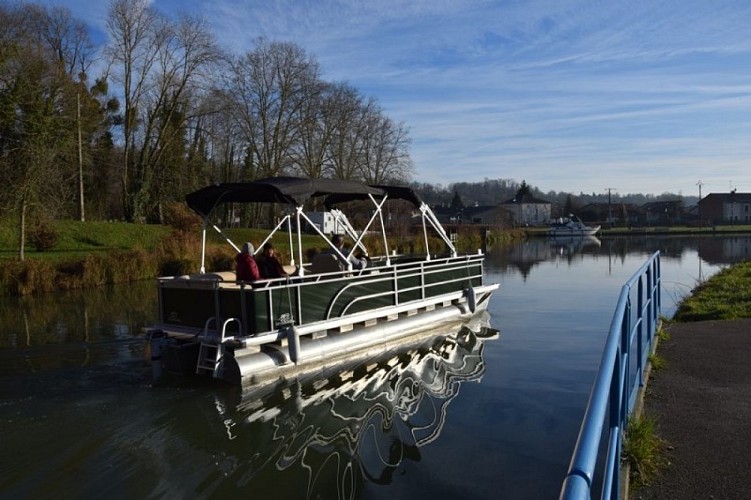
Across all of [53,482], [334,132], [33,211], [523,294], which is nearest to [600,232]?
[334,132]

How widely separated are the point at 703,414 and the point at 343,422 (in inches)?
173

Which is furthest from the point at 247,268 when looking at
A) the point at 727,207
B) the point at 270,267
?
the point at 727,207

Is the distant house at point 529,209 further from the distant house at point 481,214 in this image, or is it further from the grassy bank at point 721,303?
the grassy bank at point 721,303

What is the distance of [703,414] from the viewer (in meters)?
6.06

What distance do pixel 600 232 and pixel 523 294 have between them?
2899 inches

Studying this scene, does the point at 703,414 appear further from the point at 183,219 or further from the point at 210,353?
the point at 183,219

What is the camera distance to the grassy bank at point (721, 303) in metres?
12.6

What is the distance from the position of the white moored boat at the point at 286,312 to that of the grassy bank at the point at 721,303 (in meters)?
5.45

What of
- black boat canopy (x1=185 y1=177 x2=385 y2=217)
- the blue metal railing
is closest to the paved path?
the blue metal railing

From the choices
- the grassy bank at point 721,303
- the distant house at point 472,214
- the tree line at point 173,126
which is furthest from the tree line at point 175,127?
the distant house at point 472,214

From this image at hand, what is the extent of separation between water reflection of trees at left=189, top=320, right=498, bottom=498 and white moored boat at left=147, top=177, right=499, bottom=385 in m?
0.46

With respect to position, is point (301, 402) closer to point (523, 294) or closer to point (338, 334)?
point (338, 334)

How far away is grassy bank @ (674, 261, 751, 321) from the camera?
12.6 metres

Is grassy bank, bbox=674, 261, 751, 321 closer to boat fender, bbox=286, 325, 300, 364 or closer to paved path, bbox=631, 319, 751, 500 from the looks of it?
paved path, bbox=631, 319, 751, 500
